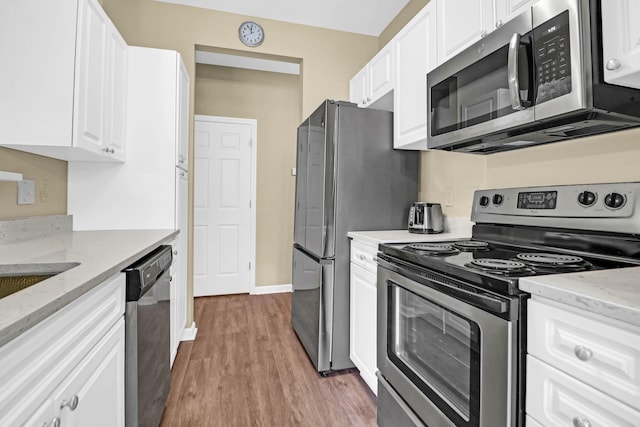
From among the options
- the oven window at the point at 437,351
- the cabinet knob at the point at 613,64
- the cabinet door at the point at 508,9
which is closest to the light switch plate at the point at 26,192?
the oven window at the point at 437,351

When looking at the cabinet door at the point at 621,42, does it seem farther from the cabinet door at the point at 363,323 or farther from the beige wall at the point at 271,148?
the beige wall at the point at 271,148

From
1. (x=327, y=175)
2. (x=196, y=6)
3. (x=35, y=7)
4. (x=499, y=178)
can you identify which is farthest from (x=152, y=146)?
(x=499, y=178)

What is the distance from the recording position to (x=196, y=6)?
2689mm

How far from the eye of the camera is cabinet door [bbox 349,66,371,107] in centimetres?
257

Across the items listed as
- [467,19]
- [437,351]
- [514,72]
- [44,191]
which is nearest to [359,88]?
[467,19]

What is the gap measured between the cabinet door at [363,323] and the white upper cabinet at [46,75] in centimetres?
162

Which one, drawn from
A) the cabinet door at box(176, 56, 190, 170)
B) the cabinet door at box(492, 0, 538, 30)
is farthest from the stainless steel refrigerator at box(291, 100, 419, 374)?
the cabinet door at box(176, 56, 190, 170)

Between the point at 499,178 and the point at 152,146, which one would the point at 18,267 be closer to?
the point at 152,146

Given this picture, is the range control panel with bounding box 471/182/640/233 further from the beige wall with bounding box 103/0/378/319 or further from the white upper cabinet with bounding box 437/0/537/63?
the beige wall with bounding box 103/0/378/319

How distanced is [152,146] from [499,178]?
2.18 m

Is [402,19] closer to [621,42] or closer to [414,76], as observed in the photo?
[414,76]

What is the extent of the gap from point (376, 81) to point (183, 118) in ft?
4.92

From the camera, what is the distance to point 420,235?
184cm

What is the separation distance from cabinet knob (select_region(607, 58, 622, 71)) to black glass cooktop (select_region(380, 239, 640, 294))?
57cm
